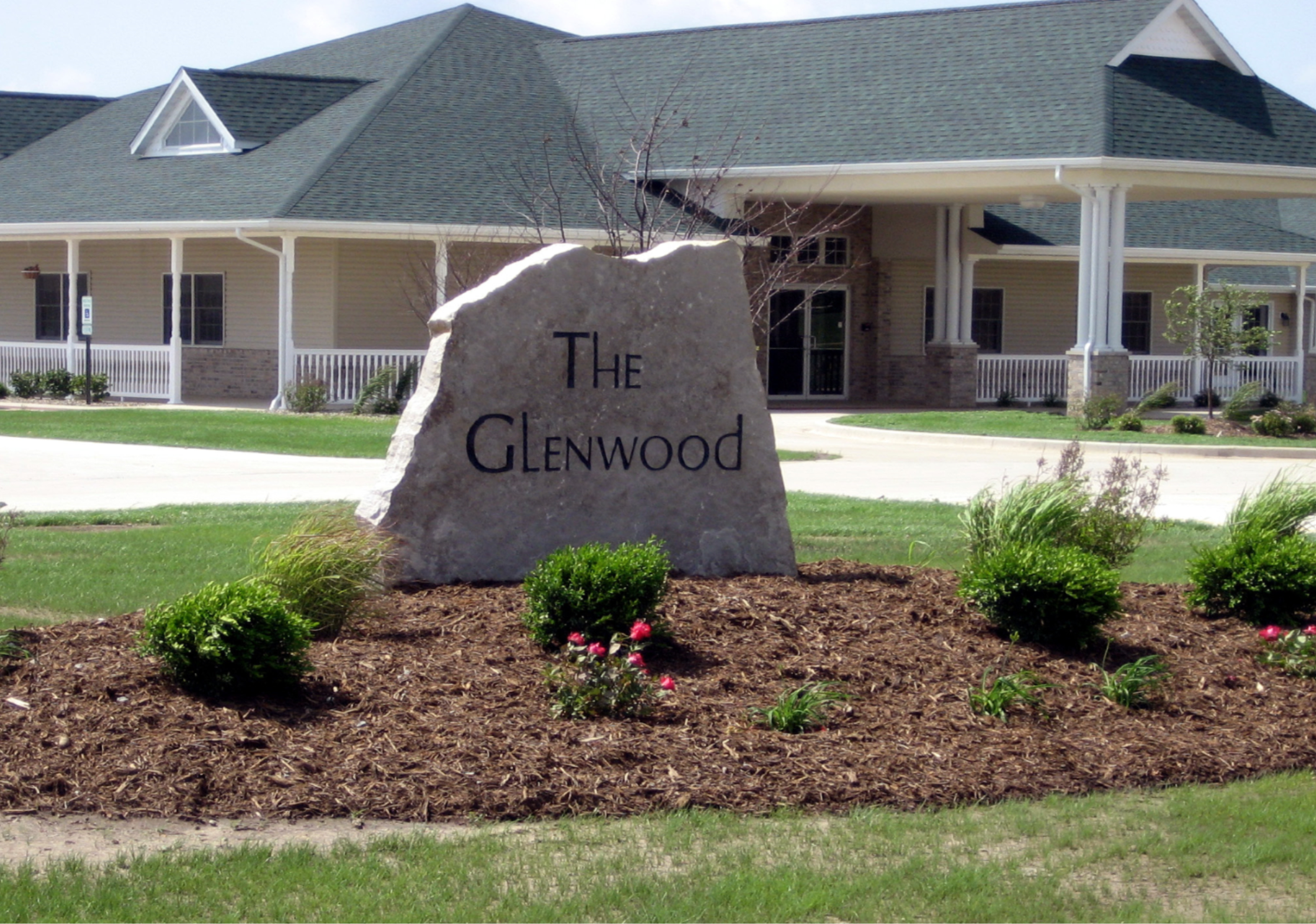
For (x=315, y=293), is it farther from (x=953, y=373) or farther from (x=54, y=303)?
(x=953, y=373)

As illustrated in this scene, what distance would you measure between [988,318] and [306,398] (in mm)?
14963

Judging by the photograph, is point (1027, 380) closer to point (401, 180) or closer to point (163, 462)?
point (401, 180)

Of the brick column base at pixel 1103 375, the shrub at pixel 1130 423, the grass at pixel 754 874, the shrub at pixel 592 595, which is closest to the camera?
the grass at pixel 754 874

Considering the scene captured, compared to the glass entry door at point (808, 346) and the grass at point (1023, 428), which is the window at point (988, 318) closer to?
the glass entry door at point (808, 346)

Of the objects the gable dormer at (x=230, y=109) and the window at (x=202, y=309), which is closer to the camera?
the window at (x=202, y=309)

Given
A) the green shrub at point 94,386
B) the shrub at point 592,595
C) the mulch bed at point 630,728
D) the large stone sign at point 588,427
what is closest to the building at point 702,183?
the green shrub at point 94,386

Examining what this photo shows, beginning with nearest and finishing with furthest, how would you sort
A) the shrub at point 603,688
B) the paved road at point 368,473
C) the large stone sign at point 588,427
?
the shrub at point 603,688 → the large stone sign at point 588,427 → the paved road at point 368,473

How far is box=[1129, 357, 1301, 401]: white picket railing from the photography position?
29422 mm

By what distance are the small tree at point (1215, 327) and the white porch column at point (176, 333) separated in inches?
646

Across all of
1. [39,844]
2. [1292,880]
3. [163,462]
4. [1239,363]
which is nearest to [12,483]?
[163,462]

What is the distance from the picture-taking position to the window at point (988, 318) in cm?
3338

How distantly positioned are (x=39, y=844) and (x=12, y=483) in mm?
11140

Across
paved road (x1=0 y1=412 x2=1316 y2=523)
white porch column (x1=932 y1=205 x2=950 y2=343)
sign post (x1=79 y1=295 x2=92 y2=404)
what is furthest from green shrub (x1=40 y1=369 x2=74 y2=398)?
white porch column (x1=932 y1=205 x2=950 y2=343)

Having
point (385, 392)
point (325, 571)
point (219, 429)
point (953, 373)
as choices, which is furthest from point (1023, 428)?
point (325, 571)
